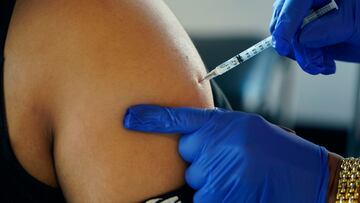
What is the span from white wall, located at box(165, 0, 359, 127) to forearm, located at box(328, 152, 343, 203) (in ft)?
7.06

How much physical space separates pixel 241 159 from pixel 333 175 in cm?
22

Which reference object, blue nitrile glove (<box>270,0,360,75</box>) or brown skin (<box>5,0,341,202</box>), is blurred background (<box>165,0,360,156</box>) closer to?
blue nitrile glove (<box>270,0,360,75</box>)

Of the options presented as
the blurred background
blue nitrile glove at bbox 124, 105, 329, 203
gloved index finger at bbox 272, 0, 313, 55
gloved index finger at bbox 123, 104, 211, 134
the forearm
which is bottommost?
the blurred background

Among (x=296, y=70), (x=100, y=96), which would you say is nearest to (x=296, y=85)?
(x=296, y=70)

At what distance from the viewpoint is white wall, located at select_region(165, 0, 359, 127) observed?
3273mm

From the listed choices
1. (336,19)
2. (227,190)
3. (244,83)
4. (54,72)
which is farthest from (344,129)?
(54,72)

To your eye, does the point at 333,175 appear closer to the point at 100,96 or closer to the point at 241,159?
the point at 241,159

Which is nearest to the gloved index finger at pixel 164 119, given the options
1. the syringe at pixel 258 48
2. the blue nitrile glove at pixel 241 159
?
the blue nitrile glove at pixel 241 159

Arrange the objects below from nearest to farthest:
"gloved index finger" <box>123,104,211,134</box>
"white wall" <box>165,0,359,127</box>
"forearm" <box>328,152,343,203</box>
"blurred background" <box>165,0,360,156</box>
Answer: "gloved index finger" <box>123,104,211,134</box> < "forearm" <box>328,152,343,203</box> < "blurred background" <box>165,0,360,156</box> < "white wall" <box>165,0,359,127</box>

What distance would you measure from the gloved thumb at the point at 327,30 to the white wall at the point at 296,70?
2.04 meters

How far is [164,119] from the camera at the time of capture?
2.82 ft


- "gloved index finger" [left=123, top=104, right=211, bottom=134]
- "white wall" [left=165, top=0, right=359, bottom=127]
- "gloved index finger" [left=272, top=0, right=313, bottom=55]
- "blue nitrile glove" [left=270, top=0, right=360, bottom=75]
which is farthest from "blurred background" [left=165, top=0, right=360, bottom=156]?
"gloved index finger" [left=123, top=104, right=211, bottom=134]

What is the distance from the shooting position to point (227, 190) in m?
0.95

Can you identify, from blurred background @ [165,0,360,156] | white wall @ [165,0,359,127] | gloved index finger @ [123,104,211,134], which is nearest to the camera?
gloved index finger @ [123,104,211,134]
